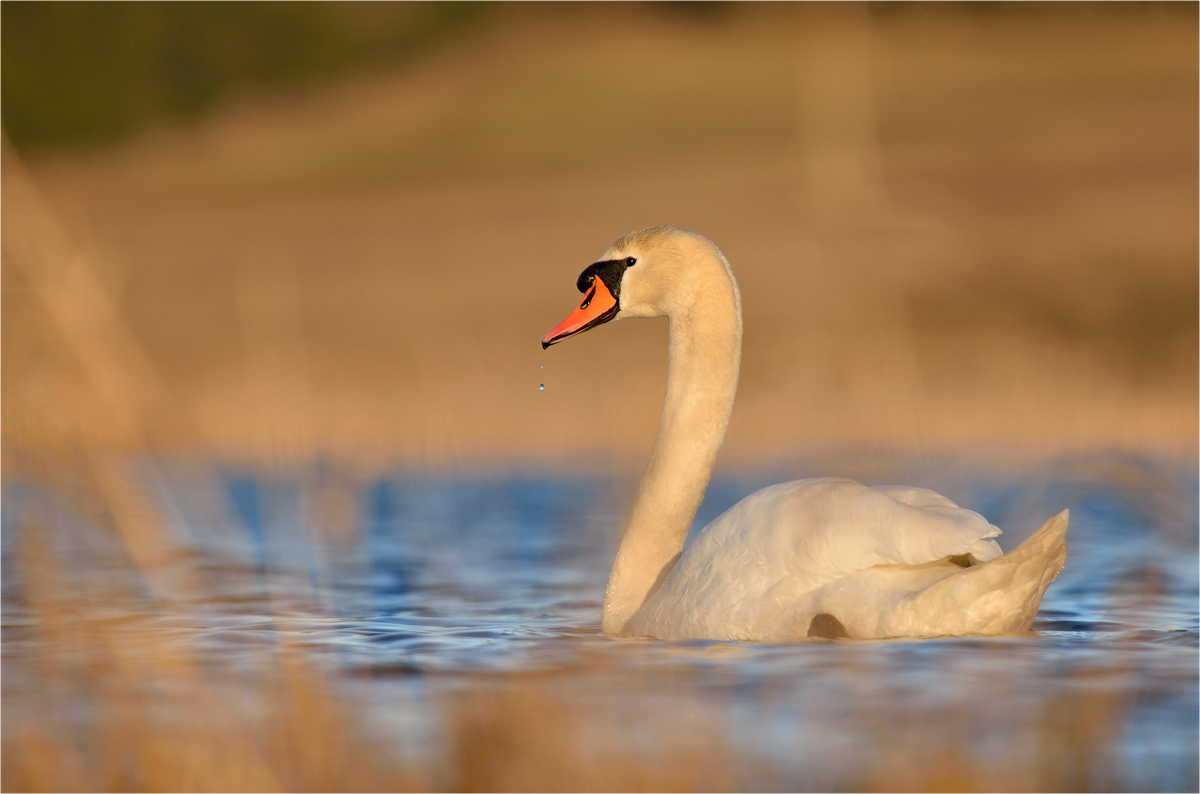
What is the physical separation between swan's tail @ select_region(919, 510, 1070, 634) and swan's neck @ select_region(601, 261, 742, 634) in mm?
1471

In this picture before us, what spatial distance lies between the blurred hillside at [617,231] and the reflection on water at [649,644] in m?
0.78

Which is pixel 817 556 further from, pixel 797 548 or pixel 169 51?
pixel 169 51

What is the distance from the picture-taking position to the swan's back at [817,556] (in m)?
5.39

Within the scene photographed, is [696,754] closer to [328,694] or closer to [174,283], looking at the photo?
[328,694]

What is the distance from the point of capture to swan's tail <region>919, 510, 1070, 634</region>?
514 cm

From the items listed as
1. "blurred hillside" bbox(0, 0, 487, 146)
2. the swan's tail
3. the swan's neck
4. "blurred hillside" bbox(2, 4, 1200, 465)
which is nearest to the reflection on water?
the swan's tail

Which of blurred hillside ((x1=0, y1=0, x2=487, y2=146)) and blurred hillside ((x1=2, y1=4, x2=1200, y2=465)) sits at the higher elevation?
blurred hillside ((x1=0, y1=0, x2=487, y2=146))

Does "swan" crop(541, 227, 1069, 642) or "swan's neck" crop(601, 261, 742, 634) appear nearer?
"swan" crop(541, 227, 1069, 642)

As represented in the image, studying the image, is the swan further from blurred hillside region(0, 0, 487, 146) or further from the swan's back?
blurred hillside region(0, 0, 487, 146)

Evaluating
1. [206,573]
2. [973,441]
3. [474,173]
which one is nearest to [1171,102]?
[474,173]

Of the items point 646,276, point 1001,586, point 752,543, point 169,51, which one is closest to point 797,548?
point 752,543

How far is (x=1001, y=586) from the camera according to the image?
5.31 m

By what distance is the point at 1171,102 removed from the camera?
3008cm

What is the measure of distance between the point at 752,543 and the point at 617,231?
2006 centimetres
